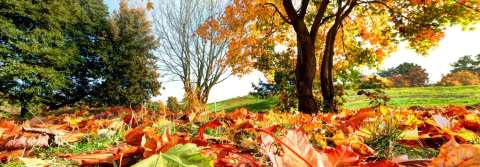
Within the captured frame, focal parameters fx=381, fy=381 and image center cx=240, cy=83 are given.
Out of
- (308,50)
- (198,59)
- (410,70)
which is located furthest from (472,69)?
(308,50)

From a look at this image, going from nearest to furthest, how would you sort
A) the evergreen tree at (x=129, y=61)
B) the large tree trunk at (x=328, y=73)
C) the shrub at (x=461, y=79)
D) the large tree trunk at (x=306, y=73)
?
1. the large tree trunk at (x=306, y=73)
2. the large tree trunk at (x=328, y=73)
3. the evergreen tree at (x=129, y=61)
4. the shrub at (x=461, y=79)

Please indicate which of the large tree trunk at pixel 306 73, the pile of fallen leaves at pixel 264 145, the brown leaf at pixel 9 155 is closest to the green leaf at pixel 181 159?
the pile of fallen leaves at pixel 264 145

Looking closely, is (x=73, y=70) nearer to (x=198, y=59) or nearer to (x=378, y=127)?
(x=198, y=59)

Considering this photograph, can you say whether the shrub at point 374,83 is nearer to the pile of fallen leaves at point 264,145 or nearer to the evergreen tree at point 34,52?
the pile of fallen leaves at point 264,145

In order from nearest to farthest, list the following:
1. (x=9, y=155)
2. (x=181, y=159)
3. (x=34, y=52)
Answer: (x=181, y=159) → (x=9, y=155) → (x=34, y=52)

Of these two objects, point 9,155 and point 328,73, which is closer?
point 9,155

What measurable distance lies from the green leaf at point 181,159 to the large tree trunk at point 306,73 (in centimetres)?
878

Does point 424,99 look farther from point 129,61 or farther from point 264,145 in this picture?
point 264,145

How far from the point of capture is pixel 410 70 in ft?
173

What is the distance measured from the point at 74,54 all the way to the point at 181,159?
2414cm

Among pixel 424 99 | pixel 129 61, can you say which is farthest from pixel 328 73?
pixel 424 99

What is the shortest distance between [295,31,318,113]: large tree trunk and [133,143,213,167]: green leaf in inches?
346

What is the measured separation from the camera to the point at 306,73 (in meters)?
9.45

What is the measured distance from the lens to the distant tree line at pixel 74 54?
61.2 feet
